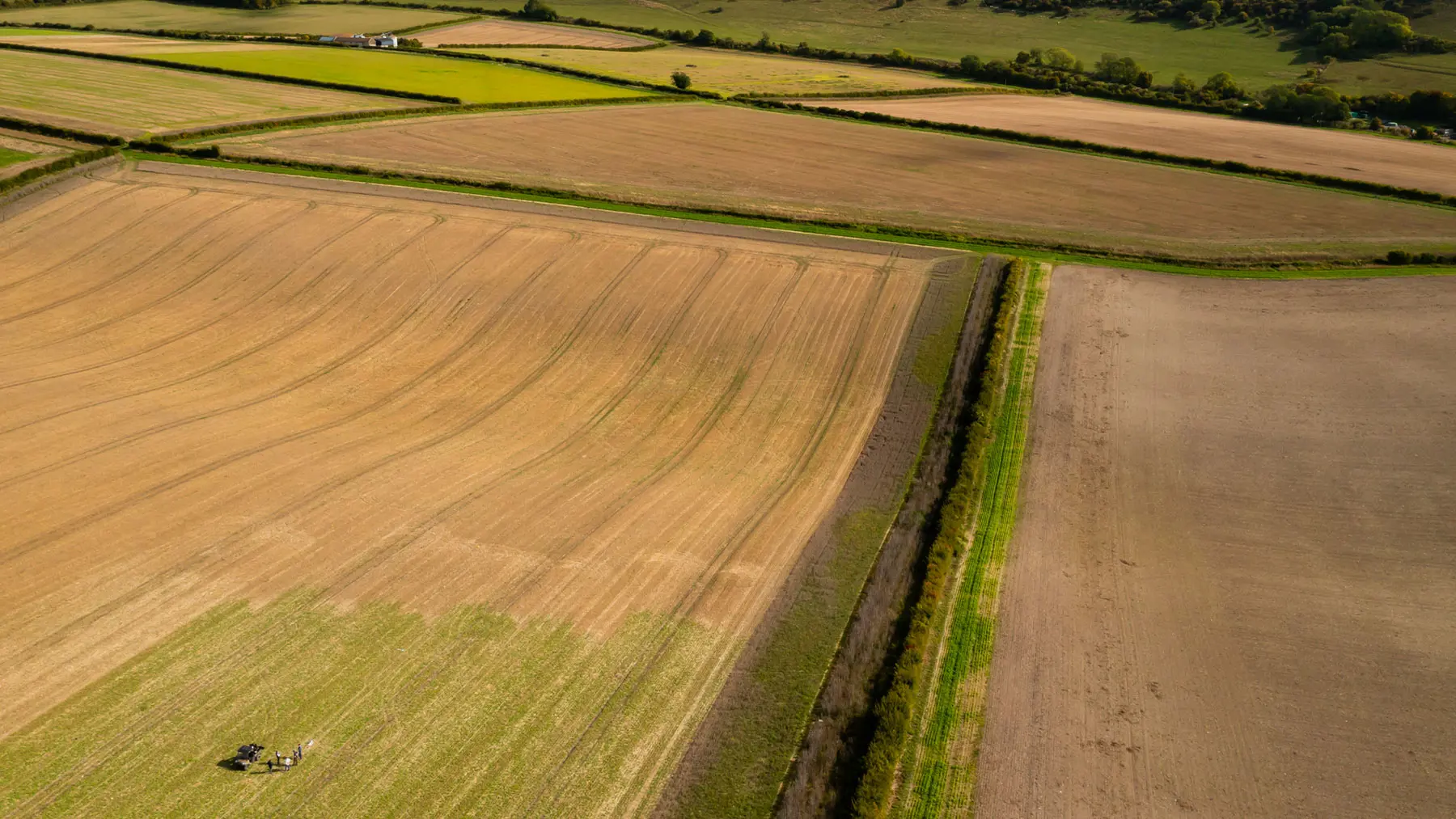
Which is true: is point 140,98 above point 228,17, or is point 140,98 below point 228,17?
below

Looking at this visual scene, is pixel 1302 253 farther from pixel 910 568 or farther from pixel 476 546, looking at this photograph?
pixel 476 546

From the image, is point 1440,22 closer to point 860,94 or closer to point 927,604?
point 860,94

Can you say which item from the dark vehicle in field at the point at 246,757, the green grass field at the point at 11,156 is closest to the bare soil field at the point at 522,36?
the green grass field at the point at 11,156

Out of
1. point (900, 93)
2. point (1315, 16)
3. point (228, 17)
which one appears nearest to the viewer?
point (900, 93)

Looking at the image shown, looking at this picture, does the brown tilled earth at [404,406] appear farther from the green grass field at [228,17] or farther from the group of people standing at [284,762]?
the green grass field at [228,17]

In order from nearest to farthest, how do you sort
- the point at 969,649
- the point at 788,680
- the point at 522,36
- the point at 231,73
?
1. the point at 788,680
2. the point at 969,649
3. the point at 231,73
4. the point at 522,36

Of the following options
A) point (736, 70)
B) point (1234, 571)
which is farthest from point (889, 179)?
point (736, 70)

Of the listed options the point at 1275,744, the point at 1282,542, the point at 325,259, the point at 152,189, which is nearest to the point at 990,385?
the point at 1282,542
